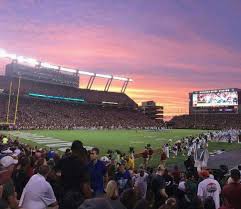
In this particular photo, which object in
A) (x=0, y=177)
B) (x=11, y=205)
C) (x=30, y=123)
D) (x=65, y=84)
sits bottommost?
(x=11, y=205)

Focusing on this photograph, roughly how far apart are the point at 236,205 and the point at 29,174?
13.8 ft

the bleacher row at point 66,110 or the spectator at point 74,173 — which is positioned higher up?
the bleacher row at point 66,110

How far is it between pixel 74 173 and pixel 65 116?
7183 cm

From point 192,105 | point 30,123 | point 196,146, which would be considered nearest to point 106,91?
point 192,105

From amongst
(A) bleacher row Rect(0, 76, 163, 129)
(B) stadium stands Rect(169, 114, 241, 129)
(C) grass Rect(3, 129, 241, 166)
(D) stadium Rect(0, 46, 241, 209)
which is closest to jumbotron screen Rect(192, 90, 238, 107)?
(D) stadium Rect(0, 46, 241, 209)

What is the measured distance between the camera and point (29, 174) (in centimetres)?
707

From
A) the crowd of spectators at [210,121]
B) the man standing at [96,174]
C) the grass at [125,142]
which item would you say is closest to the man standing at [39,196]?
the man standing at [96,174]

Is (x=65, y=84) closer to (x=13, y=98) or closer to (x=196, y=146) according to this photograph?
(x=13, y=98)

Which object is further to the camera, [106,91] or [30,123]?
[106,91]

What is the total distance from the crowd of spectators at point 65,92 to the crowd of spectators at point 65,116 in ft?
6.83

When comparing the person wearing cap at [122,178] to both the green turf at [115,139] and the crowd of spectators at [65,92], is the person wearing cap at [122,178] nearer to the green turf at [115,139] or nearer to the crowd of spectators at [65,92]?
the green turf at [115,139]

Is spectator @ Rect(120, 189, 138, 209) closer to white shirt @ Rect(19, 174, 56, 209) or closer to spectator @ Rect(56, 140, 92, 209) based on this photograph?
spectator @ Rect(56, 140, 92, 209)

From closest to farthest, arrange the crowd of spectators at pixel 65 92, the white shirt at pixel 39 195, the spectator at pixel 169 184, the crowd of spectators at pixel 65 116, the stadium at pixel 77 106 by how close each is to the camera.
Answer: the white shirt at pixel 39 195 → the spectator at pixel 169 184 → the crowd of spectators at pixel 65 116 → the stadium at pixel 77 106 → the crowd of spectators at pixel 65 92

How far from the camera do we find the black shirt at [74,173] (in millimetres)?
5777
